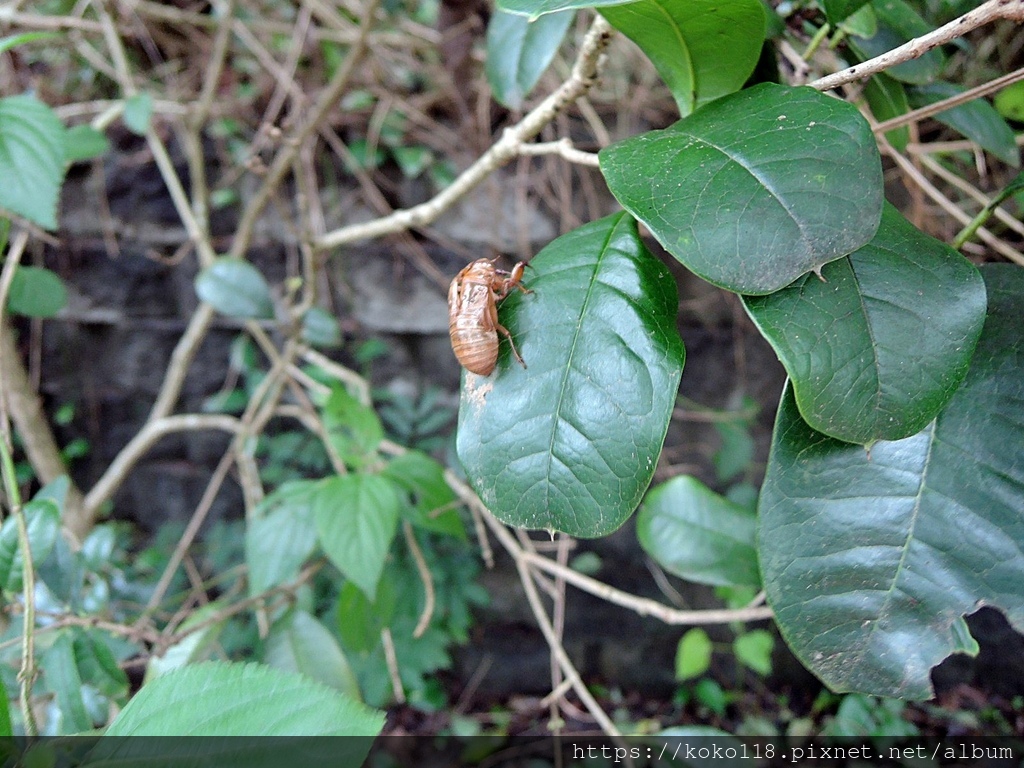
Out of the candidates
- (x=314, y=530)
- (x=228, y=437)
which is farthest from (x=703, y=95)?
(x=228, y=437)

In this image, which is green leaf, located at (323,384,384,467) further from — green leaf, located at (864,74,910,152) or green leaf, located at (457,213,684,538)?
green leaf, located at (864,74,910,152)

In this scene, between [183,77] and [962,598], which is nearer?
[962,598]

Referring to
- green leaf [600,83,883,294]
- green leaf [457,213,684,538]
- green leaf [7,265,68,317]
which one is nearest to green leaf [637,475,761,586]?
green leaf [457,213,684,538]

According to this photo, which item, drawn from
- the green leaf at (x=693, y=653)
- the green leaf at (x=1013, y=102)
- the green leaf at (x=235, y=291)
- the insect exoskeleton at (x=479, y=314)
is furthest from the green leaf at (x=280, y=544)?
the green leaf at (x=1013, y=102)

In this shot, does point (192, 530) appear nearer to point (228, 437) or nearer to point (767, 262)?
point (228, 437)

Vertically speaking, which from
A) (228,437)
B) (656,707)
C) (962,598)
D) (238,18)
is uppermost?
(238,18)

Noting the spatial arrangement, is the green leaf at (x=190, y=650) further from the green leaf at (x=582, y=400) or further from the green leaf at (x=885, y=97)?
the green leaf at (x=885, y=97)

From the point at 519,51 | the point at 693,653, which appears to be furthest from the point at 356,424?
the point at 693,653

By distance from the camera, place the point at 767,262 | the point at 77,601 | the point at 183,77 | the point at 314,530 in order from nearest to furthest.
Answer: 1. the point at 767,262
2. the point at 77,601
3. the point at 314,530
4. the point at 183,77
